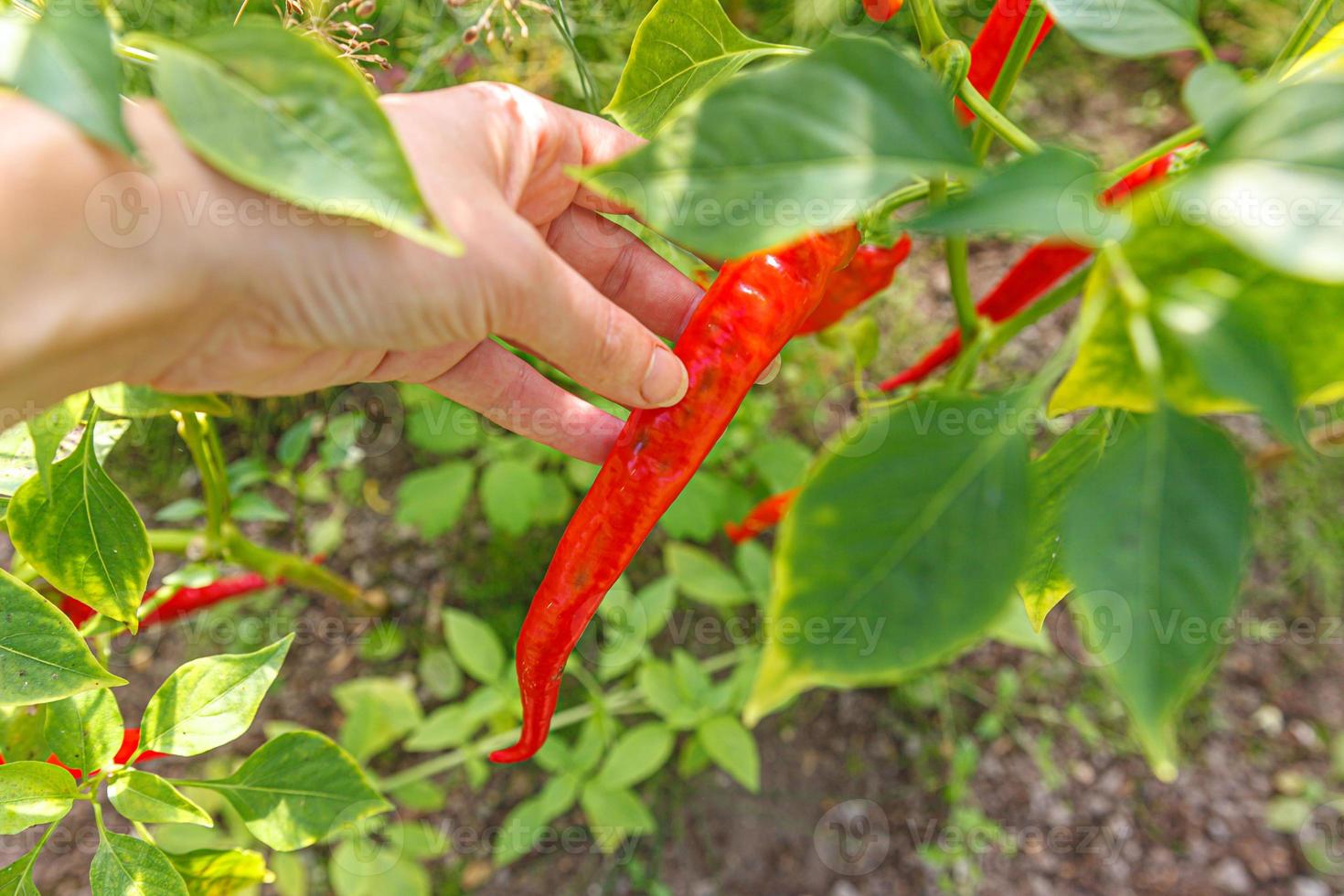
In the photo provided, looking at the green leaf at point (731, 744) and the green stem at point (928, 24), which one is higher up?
the green stem at point (928, 24)

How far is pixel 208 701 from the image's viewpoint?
83cm

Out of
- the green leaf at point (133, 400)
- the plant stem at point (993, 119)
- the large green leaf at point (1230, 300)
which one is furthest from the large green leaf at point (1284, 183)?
the green leaf at point (133, 400)

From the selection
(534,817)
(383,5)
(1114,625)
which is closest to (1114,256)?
(1114,625)

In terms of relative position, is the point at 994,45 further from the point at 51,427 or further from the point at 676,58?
the point at 51,427

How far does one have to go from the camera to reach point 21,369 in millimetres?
596

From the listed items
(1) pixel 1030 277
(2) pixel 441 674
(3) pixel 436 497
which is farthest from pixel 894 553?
(2) pixel 441 674

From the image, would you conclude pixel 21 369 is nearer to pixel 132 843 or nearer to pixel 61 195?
pixel 61 195

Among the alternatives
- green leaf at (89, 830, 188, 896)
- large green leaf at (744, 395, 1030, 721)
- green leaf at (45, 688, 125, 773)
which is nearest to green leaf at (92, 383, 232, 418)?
green leaf at (45, 688, 125, 773)

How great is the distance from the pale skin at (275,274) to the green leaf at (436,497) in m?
0.84

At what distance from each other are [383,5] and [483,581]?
1.28 meters

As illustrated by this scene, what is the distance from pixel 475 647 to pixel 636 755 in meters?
0.33

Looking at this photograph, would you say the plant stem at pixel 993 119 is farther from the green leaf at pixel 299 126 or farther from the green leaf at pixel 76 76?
the green leaf at pixel 76 76

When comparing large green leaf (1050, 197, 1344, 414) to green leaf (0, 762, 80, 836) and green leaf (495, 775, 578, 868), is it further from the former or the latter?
green leaf (495, 775, 578, 868)

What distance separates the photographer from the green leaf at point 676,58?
78 cm
